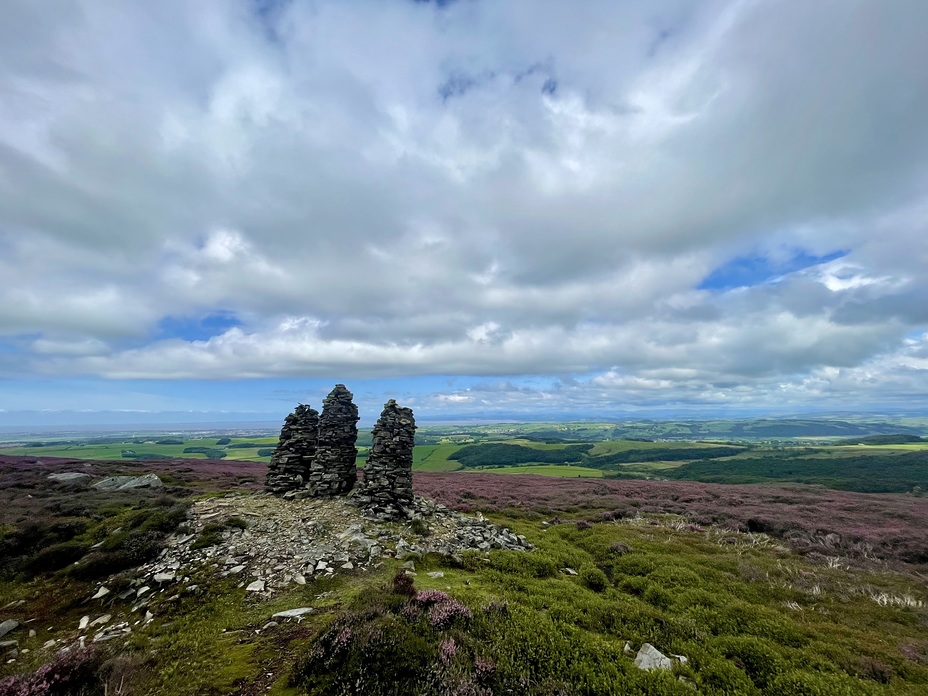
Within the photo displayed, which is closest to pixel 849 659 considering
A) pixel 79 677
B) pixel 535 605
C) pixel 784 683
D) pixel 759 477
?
pixel 784 683

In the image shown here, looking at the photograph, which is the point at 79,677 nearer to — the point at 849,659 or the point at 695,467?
the point at 849,659

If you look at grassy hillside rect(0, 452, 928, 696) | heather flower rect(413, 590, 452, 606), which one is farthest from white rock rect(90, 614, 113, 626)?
heather flower rect(413, 590, 452, 606)

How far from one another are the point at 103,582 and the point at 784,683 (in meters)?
21.2

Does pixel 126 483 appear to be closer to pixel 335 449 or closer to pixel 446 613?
pixel 335 449

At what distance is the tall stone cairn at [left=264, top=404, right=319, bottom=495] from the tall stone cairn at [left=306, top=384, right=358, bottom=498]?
852 millimetres

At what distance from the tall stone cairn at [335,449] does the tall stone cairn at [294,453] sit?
85 centimetres

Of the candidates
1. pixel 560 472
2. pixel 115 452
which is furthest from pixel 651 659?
pixel 115 452

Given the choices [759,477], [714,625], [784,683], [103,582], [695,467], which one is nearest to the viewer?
[784,683]

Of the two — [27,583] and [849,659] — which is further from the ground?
[27,583]

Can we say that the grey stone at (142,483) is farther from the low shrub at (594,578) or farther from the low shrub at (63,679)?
the low shrub at (594,578)

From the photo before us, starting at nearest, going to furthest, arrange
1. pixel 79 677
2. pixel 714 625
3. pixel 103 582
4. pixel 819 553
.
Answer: pixel 79 677 → pixel 714 625 → pixel 103 582 → pixel 819 553

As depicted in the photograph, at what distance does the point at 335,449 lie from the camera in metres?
24.8

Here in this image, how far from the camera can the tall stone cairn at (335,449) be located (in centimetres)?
2403

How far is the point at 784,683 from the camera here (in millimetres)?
9078
